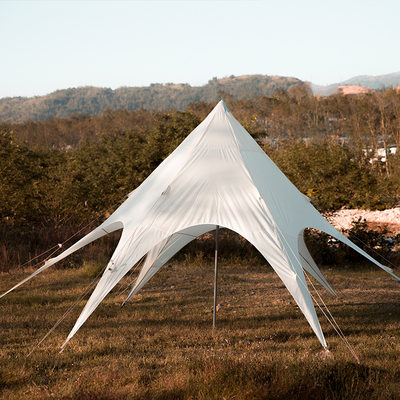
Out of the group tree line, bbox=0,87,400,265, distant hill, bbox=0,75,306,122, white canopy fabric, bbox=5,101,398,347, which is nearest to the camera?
white canopy fabric, bbox=5,101,398,347

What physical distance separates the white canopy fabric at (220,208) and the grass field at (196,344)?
51 centimetres

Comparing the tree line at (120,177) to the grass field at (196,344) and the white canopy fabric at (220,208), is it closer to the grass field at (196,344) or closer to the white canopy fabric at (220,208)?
the white canopy fabric at (220,208)

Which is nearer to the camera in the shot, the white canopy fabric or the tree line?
the white canopy fabric

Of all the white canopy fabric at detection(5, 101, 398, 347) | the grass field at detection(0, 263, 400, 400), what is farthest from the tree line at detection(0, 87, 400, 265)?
the grass field at detection(0, 263, 400, 400)

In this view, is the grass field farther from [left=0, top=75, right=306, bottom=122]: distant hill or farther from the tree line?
[left=0, top=75, right=306, bottom=122]: distant hill

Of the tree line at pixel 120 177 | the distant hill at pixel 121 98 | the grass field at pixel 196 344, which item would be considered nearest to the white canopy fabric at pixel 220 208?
the grass field at pixel 196 344

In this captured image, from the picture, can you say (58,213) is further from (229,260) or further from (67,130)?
(67,130)

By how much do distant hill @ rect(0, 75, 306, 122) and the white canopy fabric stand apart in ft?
507

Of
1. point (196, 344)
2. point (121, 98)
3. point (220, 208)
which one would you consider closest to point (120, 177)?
point (220, 208)

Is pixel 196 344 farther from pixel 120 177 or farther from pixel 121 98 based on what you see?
pixel 121 98

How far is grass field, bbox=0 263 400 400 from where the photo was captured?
3656 millimetres

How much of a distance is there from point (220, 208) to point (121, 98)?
179 m

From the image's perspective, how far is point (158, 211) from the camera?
511 cm

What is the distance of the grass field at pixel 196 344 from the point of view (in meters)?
3.66
